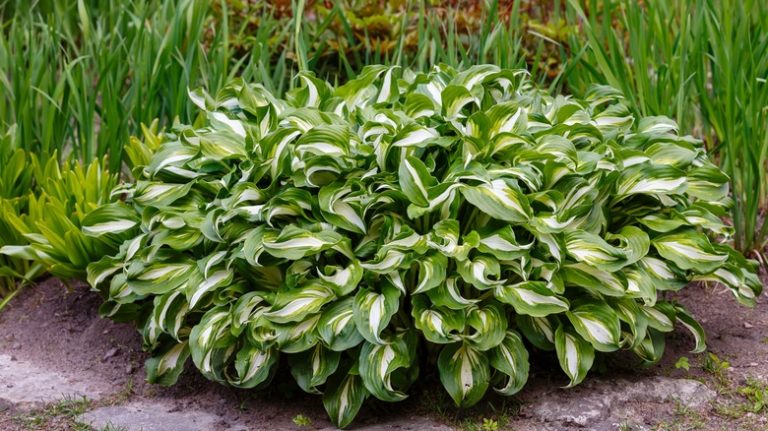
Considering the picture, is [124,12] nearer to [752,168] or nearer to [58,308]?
[58,308]

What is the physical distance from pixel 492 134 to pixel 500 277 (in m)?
0.47

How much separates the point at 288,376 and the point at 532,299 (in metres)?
0.89

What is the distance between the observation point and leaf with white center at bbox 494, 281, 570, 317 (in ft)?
8.24

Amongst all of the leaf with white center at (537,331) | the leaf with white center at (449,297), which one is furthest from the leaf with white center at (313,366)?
the leaf with white center at (537,331)

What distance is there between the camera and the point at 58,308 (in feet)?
11.4

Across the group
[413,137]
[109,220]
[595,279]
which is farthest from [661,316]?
[109,220]

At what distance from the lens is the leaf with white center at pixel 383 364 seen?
2512 millimetres

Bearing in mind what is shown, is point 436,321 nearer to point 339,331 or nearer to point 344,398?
point 339,331

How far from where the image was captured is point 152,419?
2795 millimetres

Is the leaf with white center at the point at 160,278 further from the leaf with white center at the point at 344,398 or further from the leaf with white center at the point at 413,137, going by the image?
the leaf with white center at the point at 413,137

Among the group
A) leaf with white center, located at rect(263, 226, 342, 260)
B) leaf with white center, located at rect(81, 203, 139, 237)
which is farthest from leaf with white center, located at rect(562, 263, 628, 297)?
leaf with white center, located at rect(81, 203, 139, 237)

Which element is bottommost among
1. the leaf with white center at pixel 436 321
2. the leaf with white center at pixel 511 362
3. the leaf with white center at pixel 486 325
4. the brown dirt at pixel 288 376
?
the brown dirt at pixel 288 376

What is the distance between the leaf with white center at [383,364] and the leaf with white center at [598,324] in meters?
0.51

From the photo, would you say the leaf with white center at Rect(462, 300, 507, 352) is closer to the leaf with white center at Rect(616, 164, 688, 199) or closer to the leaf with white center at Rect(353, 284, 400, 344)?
the leaf with white center at Rect(353, 284, 400, 344)
